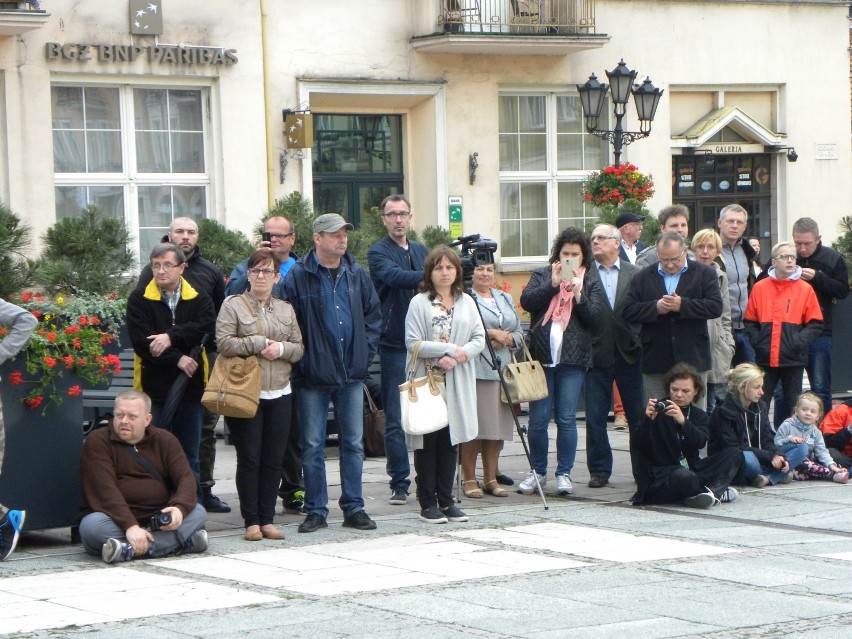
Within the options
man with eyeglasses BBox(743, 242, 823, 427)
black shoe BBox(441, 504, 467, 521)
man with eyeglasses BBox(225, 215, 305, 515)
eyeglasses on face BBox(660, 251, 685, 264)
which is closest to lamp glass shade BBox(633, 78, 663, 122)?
man with eyeglasses BBox(743, 242, 823, 427)

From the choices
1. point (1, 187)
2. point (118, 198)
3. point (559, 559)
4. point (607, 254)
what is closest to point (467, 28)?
point (118, 198)

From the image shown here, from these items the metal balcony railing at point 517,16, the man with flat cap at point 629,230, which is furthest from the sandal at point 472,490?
the metal balcony railing at point 517,16

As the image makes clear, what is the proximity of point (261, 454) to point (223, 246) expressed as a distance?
760 centimetres

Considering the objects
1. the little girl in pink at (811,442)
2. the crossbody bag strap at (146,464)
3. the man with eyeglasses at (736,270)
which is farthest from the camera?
the man with eyeglasses at (736,270)

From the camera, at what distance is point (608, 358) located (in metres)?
10.9

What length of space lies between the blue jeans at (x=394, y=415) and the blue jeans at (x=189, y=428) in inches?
55.9

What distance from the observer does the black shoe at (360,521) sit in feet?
30.6

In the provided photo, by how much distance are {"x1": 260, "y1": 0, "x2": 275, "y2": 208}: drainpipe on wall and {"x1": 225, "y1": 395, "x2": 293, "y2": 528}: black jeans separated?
386 inches

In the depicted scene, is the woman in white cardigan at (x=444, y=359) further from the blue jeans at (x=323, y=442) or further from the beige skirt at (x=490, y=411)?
the beige skirt at (x=490, y=411)

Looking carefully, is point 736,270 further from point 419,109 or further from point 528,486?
point 419,109

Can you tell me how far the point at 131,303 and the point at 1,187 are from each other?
8.51 metres

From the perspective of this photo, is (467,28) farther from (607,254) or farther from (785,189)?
(607,254)

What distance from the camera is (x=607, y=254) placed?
11031 mm

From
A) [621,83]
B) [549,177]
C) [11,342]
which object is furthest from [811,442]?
[549,177]
